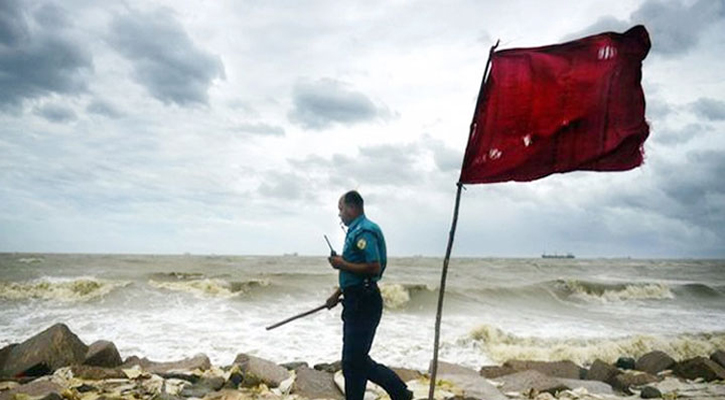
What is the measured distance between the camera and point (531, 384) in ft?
22.3

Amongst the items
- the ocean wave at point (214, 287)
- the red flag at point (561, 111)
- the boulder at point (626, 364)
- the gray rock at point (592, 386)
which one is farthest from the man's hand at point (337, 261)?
the ocean wave at point (214, 287)

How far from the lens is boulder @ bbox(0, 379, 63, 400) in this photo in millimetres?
5391

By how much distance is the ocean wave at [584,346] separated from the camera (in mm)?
11492

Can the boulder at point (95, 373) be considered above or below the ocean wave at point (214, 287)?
above

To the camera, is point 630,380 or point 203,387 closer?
point 203,387

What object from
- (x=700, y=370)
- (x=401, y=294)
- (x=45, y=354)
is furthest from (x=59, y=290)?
(x=700, y=370)

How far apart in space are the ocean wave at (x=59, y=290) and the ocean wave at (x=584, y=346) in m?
16.0

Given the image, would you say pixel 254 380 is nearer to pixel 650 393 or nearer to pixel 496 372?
pixel 496 372

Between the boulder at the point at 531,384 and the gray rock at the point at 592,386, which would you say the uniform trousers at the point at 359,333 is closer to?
the boulder at the point at 531,384

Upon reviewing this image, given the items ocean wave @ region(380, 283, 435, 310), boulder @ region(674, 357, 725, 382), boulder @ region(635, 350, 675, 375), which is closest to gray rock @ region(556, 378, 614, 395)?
boulder @ region(674, 357, 725, 382)

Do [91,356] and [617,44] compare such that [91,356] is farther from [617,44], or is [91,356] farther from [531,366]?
[617,44]

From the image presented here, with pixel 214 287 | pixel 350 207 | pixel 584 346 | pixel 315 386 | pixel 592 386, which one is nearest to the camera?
pixel 350 207

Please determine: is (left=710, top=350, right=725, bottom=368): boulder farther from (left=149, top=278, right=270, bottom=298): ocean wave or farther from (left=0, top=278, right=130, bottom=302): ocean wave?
(left=0, top=278, right=130, bottom=302): ocean wave

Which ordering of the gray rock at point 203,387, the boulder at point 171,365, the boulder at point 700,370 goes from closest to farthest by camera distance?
1. the gray rock at point 203,387
2. the boulder at point 171,365
3. the boulder at point 700,370
